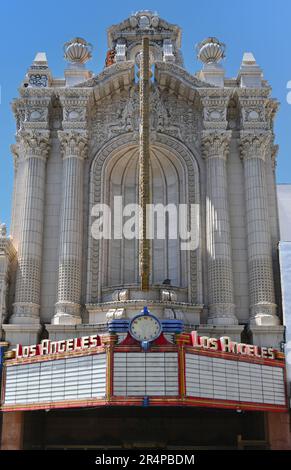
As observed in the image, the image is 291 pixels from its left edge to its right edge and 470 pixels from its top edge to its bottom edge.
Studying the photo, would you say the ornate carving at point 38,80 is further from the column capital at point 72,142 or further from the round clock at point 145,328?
the round clock at point 145,328

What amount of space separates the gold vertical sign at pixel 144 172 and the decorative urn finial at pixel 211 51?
4729 millimetres

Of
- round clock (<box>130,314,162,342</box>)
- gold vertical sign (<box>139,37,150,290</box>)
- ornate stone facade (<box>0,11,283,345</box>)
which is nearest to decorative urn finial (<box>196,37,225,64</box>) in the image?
ornate stone facade (<box>0,11,283,345</box>)

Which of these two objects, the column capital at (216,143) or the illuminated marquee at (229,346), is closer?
the illuminated marquee at (229,346)

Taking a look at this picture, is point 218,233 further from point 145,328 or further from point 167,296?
point 145,328

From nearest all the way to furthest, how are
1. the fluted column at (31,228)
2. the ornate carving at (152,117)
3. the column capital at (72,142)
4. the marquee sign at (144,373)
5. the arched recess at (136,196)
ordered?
the marquee sign at (144,373) < the fluted column at (31,228) < the arched recess at (136,196) < the column capital at (72,142) < the ornate carving at (152,117)

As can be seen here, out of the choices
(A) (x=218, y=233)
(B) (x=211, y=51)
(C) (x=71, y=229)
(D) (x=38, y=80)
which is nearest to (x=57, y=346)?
(C) (x=71, y=229)

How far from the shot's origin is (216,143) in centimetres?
3192

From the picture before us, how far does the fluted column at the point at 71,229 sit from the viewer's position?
2904cm

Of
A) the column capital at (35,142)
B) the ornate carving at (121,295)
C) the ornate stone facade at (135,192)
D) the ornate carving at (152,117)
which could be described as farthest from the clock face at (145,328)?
the ornate carving at (152,117)

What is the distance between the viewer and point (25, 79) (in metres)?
33.9

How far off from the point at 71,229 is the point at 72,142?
450 cm

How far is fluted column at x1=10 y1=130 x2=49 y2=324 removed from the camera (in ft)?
95.9
